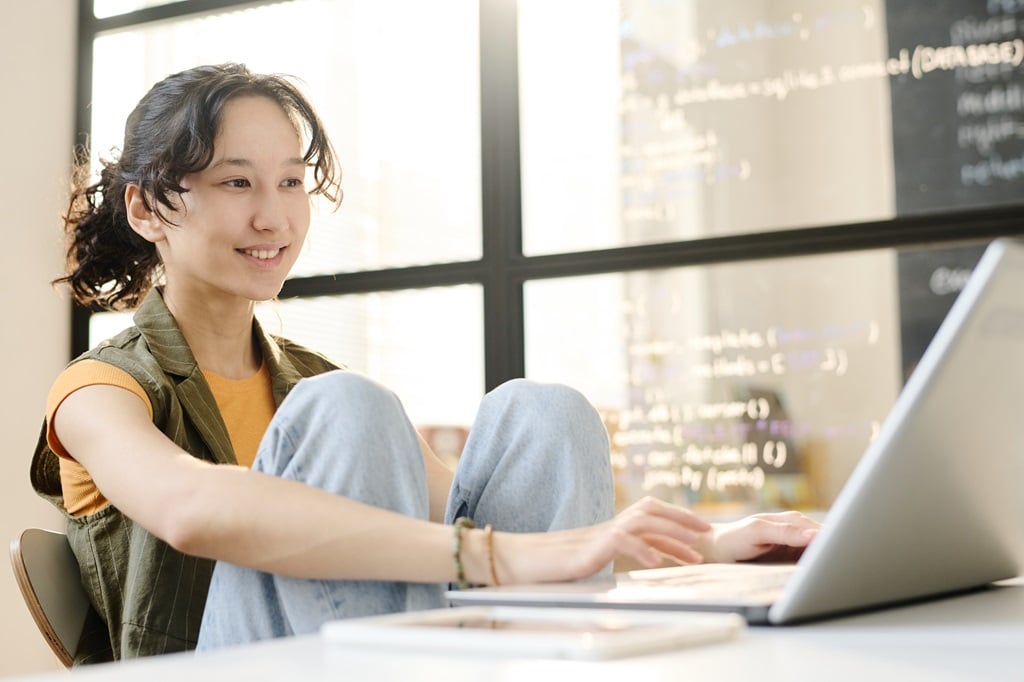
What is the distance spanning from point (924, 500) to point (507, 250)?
7.05 ft

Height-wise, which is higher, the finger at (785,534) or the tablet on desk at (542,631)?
the tablet on desk at (542,631)

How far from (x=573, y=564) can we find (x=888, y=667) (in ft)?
1.26

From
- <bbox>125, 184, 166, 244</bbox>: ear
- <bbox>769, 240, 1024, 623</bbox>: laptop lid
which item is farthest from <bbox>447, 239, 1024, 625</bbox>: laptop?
<bbox>125, 184, 166, 244</bbox>: ear

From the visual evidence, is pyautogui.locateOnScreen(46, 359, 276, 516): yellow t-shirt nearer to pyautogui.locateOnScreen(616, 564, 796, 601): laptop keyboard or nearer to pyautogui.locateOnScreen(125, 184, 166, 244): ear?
pyautogui.locateOnScreen(125, 184, 166, 244): ear

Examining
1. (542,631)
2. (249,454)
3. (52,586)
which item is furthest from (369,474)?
(249,454)

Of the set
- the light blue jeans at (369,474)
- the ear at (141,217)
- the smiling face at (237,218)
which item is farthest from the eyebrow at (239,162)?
the light blue jeans at (369,474)

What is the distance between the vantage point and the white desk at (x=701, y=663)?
46 centimetres

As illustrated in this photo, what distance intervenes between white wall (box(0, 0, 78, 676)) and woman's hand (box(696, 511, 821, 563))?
2277 mm

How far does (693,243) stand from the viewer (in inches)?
103

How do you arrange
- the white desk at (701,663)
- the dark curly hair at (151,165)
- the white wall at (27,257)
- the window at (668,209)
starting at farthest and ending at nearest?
1. the white wall at (27,257)
2. the window at (668,209)
3. the dark curly hair at (151,165)
4. the white desk at (701,663)

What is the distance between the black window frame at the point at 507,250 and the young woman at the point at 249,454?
3.41ft

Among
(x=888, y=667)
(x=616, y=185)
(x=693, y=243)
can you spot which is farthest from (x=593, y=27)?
(x=888, y=667)

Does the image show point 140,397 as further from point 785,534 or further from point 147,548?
point 785,534

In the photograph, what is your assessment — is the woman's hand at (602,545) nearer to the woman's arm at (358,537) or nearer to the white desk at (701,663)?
the woman's arm at (358,537)
